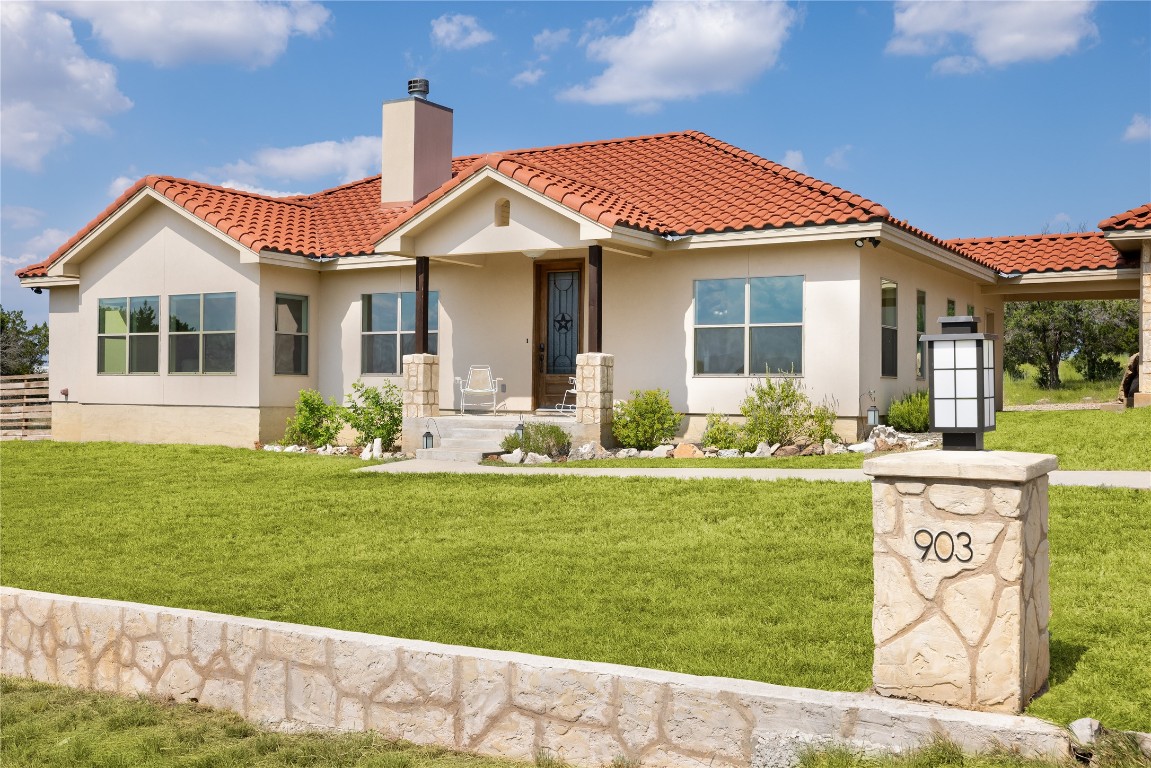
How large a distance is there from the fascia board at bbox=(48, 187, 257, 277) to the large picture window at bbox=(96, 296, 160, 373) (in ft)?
3.51

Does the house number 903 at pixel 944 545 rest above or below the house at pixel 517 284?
below

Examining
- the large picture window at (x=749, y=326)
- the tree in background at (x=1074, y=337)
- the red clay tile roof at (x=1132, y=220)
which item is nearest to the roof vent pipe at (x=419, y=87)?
the large picture window at (x=749, y=326)

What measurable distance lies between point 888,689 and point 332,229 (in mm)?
18634

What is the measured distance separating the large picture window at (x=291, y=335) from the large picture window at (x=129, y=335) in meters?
2.78

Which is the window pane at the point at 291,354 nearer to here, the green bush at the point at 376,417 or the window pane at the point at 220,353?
the window pane at the point at 220,353

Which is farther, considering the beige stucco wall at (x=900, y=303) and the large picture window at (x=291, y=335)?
the large picture window at (x=291, y=335)

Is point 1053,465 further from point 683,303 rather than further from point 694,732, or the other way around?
point 683,303

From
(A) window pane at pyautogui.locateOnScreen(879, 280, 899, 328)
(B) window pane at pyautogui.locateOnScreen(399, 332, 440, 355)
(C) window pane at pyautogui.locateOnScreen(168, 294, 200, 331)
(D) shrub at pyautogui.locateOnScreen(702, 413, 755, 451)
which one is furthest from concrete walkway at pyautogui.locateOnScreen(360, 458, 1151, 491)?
(C) window pane at pyautogui.locateOnScreen(168, 294, 200, 331)

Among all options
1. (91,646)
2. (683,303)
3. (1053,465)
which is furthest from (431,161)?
(1053,465)

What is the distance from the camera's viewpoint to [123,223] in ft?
70.8

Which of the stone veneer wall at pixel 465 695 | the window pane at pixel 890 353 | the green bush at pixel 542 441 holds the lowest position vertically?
the stone veneer wall at pixel 465 695

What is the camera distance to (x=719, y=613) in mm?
7098

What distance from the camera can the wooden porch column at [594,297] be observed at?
1655cm

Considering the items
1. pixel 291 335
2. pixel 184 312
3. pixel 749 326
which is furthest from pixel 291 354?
pixel 749 326
